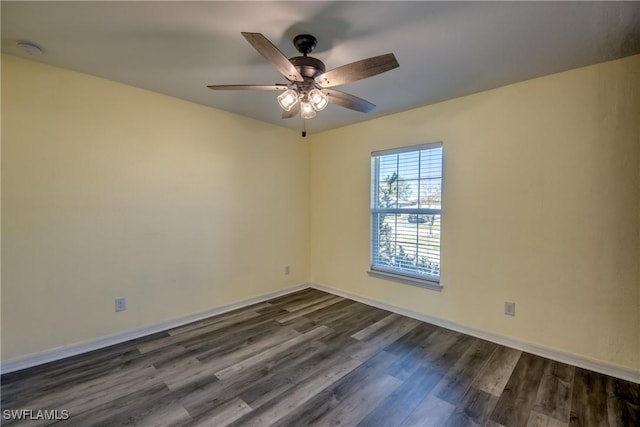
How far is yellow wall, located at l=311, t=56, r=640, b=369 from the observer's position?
2.07 m

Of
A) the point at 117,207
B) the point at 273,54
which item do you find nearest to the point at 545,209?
the point at 273,54

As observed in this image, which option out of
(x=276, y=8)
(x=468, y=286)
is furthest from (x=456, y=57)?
(x=468, y=286)

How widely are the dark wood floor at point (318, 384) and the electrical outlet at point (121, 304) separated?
32 cm

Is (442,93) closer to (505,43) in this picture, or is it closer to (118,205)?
(505,43)

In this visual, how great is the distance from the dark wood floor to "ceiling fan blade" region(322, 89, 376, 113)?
2.02 metres

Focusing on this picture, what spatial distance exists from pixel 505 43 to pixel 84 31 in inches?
108

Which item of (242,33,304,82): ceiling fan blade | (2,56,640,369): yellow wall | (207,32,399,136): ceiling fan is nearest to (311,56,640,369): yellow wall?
(2,56,640,369): yellow wall

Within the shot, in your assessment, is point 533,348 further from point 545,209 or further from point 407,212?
point 407,212

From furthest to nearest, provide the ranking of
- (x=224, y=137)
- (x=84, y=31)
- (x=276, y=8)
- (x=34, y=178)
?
(x=224, y=137) < (x=34, y=178) < (x=84, y=31) < (x=276, y=8)

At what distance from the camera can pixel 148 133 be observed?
8.98 feet

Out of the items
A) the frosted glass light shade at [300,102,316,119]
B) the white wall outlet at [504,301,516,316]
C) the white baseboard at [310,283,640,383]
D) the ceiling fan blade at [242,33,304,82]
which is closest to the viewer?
the ceiling fan blade at [242,33,304,82]

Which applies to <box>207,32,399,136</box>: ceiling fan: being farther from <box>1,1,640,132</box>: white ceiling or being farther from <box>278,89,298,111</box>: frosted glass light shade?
<box>1,1,640,132</box>: white ceiling

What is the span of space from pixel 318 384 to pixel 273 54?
2.14 meters

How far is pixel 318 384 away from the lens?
2.02 meters
